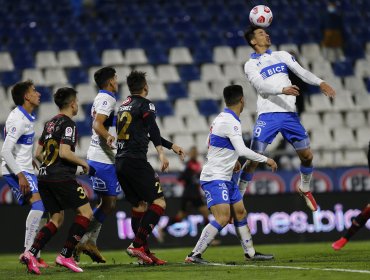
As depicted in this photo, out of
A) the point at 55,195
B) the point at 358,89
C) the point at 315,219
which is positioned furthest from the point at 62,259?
the point at 358,89

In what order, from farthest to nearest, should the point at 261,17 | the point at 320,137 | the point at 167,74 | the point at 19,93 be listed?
the point at 167,74 → the point at 320,137 → the point at 261,17 → the point at 19,93

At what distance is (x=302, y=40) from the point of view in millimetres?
23234

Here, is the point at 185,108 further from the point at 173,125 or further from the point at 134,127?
the point at 134,127

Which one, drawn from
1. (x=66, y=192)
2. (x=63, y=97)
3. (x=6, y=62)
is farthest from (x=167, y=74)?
(x=66, y=192)

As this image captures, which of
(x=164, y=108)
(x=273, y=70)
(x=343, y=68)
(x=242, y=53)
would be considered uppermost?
(x=242, y=53)

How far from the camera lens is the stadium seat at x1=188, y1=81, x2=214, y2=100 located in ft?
70.5

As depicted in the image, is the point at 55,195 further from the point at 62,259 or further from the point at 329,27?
the point at 329,27

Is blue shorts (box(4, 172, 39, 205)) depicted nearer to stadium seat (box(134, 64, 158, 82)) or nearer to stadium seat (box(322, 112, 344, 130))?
stadium seat (box(134, 64, 158, 82))

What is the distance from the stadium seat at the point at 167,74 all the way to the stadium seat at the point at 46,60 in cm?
258

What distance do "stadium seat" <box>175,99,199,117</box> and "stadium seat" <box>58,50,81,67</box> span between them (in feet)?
9.26

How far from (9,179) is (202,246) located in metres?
2.55

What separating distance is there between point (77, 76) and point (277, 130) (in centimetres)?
1081

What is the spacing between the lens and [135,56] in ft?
73.2

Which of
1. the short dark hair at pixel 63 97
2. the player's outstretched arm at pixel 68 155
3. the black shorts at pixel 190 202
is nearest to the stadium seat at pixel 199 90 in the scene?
the black shorts at pixel 190 202
